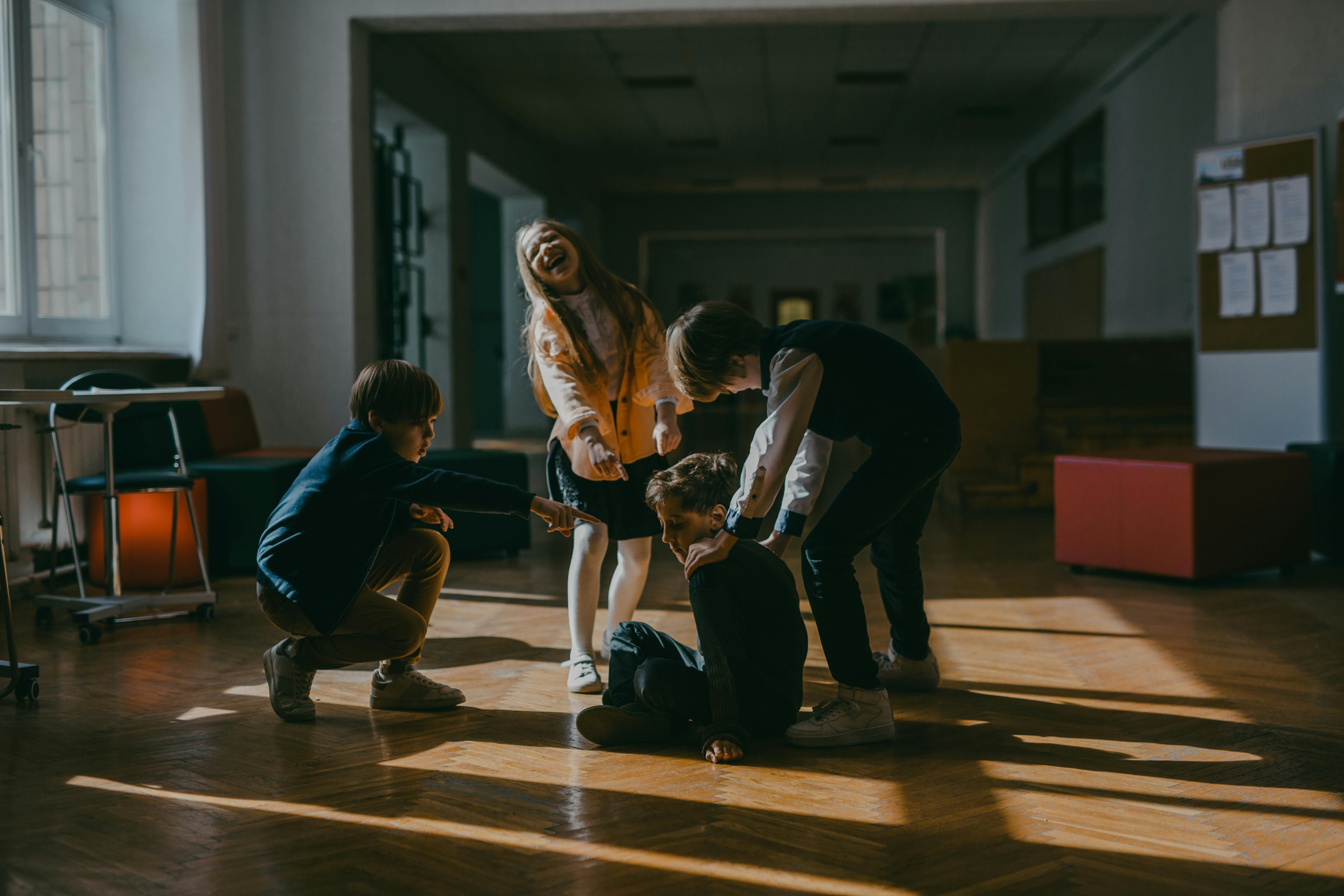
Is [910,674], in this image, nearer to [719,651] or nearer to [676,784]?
[719,651]

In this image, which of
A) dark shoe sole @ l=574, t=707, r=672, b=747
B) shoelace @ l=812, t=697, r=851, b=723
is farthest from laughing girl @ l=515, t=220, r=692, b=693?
shoelace @ l=812, t=697, r=851, b=723

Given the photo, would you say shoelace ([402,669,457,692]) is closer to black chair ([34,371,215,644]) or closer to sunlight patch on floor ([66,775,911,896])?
sunlight patch on floor ([66,775,911,896])

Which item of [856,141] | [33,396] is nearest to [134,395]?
[33,396]

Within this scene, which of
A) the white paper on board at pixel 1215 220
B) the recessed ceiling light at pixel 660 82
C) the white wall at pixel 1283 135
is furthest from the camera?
the recessed ceiling light at pixel 660 82

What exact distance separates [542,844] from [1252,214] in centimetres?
498

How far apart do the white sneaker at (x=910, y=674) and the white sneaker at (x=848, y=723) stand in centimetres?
44

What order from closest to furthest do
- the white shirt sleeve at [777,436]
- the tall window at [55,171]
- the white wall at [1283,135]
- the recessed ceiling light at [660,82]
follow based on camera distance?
the white shirt sleeve at [777,436] → the tall window at [55,171] → the white wall at [1283,135] → the recessed ceiling light at [660,82]

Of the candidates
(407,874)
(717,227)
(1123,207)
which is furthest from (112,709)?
(717,227)

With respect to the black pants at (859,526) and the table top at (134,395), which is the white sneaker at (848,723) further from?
the table top at (134,395)

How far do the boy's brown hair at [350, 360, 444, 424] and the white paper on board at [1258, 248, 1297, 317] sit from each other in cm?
447

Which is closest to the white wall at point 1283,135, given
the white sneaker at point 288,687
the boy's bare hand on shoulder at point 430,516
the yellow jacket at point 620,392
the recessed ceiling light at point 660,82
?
the yellow jacket at point 620,392

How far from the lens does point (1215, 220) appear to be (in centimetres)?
544

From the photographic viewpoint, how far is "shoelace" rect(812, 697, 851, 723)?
7.86 feet

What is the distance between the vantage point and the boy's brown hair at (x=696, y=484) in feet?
7.64
